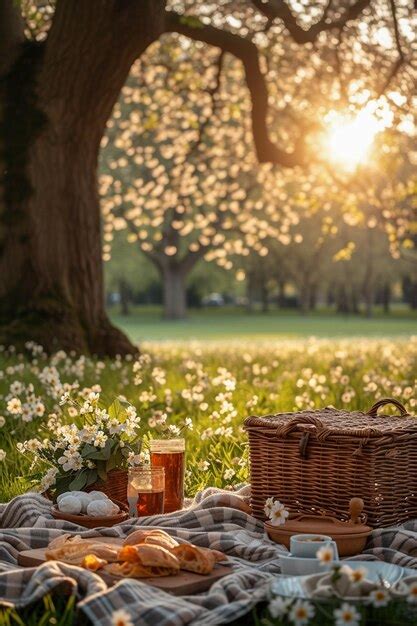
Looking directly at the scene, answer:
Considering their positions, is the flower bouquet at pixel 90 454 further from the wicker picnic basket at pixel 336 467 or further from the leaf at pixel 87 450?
the wicker picnic basket at pixel 336 467

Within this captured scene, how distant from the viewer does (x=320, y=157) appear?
19422 mm

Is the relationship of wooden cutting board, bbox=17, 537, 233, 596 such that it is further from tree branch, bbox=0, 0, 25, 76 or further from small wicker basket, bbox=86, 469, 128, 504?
tree branch, bbox=0, 0, 25, 76

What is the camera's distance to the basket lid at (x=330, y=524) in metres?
5.33

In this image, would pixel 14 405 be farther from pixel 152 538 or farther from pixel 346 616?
pixel 346 616

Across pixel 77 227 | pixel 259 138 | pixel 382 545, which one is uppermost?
pixel 259 138

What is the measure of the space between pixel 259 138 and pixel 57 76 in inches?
159

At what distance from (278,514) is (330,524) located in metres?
0.26

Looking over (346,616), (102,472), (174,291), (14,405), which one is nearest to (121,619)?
(346,616)

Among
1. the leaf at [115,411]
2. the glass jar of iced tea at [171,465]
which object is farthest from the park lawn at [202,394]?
the glass jar of iced tea at [171,465]

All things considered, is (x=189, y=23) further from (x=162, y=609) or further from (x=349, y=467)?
(x=162, y=609)

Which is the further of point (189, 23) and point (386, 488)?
point (189, 23)

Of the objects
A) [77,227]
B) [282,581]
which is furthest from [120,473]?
[77,227]

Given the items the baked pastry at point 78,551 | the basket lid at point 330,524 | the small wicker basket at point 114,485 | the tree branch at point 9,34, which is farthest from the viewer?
the tree branch at point 9,34

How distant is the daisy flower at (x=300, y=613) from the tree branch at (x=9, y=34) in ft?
36.3
